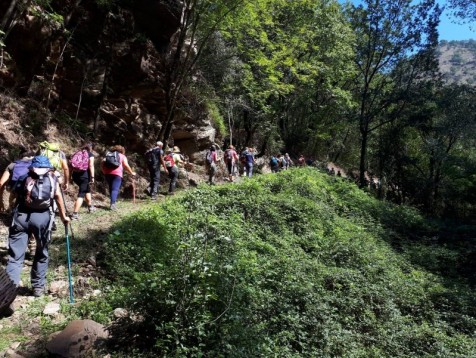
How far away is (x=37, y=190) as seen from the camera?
5.04 m

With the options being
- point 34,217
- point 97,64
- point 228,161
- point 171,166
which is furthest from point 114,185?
point 228,161

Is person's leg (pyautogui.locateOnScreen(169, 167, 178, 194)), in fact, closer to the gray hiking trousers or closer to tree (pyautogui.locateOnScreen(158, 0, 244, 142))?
tree (pyautogui.locateOnScreen(158, 0, 244, 142))

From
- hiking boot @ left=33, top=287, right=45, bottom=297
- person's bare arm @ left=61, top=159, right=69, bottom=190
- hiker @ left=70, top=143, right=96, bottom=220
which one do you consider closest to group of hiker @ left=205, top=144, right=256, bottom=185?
hiker @ left=70, top=143, right=96, bottom=220

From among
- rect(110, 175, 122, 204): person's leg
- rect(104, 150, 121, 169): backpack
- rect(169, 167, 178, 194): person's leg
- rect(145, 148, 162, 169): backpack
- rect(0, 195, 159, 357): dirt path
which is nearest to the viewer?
rect(0, 195, 159, 357): dirt path

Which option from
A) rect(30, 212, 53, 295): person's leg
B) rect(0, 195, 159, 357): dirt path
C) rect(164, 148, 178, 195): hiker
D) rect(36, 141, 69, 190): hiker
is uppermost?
rect(36, 141, 69, 190): hiker

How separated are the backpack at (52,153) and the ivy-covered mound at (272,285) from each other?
166 centimetres

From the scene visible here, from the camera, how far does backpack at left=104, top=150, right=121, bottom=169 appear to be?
967cm

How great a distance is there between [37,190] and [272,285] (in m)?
3.86

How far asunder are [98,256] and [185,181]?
9014mm

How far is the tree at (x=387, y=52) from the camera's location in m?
26.6

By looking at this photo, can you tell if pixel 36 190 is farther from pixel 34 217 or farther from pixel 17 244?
pixel 17 244

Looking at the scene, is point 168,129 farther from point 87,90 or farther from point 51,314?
point 51,314

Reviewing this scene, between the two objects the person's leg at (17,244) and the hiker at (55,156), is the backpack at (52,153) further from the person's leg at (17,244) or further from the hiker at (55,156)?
the person's leg at (17,244)

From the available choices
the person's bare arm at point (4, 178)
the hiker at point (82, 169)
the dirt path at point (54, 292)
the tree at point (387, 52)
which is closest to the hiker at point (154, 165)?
the hiker at point (82, 169)
